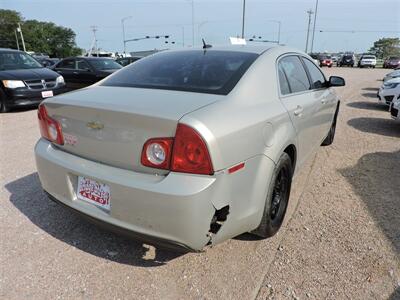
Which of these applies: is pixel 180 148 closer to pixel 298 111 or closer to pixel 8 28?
pixel 298 111

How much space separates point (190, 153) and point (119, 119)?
0.54m

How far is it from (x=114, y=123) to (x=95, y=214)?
0.67m

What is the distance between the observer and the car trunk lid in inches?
84.4

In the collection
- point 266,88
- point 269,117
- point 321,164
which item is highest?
point 266,88

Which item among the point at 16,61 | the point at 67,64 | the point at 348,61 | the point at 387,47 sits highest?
the point at 16,61

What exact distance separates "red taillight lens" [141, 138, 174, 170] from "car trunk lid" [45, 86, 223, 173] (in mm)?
33

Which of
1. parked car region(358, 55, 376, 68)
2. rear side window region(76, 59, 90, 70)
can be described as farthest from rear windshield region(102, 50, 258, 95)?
parked car region(358, 55, 376, 68)

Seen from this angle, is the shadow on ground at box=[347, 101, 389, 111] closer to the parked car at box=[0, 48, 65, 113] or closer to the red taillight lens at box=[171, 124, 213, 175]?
the parked car at box=[0, 48, 65, 113]

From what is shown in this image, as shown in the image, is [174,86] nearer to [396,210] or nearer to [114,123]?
[114,123]

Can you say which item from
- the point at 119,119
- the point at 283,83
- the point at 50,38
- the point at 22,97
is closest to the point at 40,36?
the point at 50,38

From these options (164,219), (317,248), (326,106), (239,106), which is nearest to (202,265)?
(164,219)

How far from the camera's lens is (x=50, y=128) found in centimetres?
276

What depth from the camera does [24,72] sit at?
28.1ft

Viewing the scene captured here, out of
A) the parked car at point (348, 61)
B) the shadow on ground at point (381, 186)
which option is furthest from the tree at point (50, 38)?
the shadow on ground at point (381, 186)
